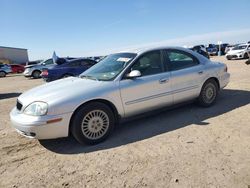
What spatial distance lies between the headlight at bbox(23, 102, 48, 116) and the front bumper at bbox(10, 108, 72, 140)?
6 centimetres

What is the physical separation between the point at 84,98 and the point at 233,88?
5635mm

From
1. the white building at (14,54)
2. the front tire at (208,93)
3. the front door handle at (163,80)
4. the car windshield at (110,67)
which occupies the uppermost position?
the white building at (14,54)

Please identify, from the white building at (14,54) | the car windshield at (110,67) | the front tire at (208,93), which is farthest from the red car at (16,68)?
the front tire at (208,93)

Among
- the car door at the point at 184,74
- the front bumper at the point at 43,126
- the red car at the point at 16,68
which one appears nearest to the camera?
the front bumper at the point at 43,126

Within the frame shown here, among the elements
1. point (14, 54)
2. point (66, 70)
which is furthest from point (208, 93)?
point (14, 54)

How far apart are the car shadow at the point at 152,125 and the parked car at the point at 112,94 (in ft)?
0.64

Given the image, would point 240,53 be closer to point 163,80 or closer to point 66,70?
point 66,70

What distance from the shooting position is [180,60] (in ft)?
18.1

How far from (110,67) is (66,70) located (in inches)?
355

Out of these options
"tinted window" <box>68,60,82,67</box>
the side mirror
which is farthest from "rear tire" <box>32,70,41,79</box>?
the side mirror

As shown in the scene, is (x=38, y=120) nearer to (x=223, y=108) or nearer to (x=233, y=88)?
(x=223, y=108)

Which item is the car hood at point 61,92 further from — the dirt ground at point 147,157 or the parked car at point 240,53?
the parked car at point 240,53

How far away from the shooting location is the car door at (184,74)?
5.27 metres

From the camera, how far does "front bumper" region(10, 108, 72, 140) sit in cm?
394
